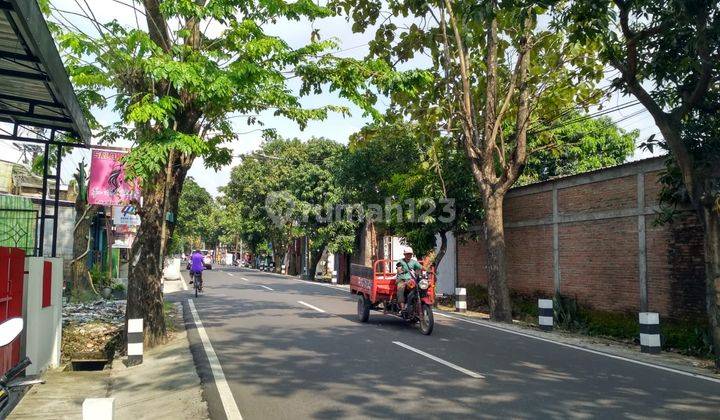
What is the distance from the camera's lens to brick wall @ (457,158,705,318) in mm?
12430

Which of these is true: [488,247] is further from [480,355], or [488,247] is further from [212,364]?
[212,364]

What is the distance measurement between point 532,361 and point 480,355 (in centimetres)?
83

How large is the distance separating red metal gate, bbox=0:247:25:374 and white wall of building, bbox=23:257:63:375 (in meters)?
0.21

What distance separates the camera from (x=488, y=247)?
16.4 meters

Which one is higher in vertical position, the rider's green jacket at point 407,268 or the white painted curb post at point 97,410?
the rider's green jacket at point 407,268

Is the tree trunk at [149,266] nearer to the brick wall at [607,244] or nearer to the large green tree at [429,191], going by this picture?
the large green tree at [429,191]

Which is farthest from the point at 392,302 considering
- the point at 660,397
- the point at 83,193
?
the point at 83,193

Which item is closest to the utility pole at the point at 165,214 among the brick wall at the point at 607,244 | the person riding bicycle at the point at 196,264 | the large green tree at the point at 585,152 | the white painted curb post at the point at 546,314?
the white painted curb post at the point at 546,314

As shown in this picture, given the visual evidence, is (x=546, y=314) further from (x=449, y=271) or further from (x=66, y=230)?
(x=66, y=230)

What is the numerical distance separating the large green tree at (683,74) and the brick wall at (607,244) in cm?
271

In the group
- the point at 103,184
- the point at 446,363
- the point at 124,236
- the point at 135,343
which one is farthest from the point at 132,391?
the point at 124,236

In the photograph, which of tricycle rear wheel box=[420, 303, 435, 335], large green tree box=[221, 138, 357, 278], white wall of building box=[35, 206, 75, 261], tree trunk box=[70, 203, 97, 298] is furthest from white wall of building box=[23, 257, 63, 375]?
large green tree box=[221, 138, 357, 278]

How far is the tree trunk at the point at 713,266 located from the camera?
9.12 m

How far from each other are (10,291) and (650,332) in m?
10.5
